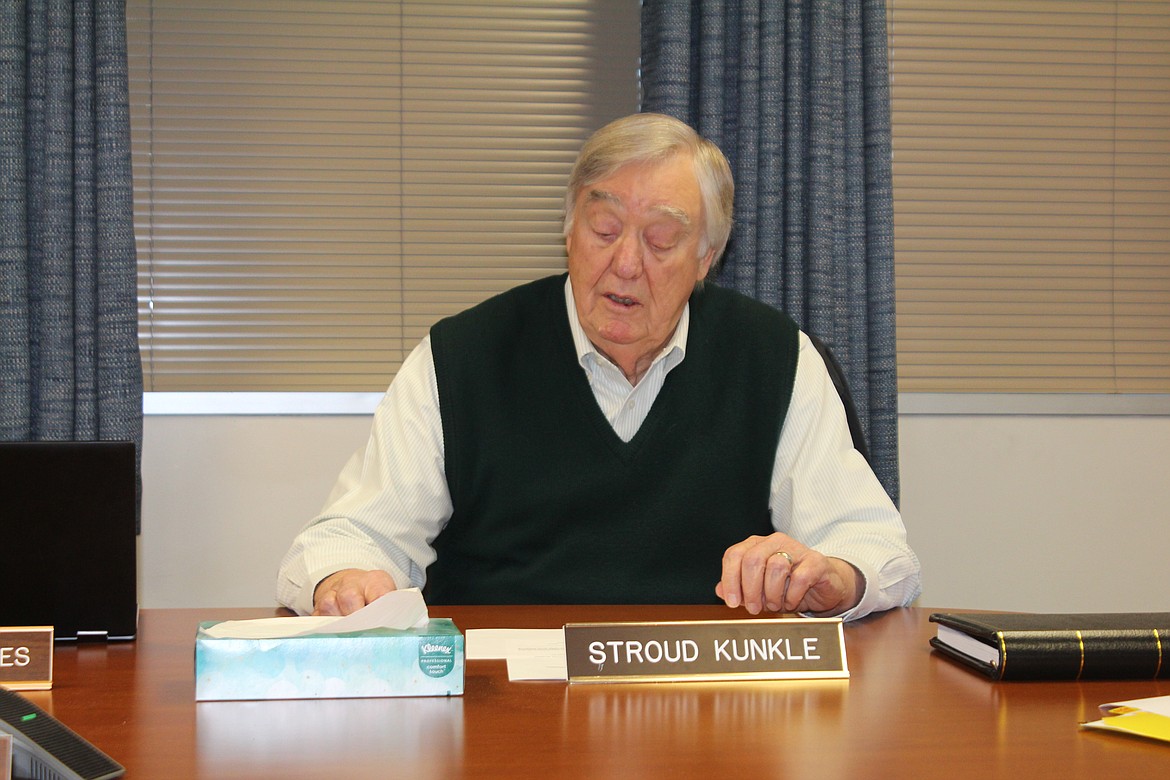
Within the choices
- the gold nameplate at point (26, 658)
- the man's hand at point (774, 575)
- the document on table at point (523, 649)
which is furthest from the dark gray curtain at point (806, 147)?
the gold nameplate at point (26, 658)

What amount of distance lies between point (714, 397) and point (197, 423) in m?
1.55

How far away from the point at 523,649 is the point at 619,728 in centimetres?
29

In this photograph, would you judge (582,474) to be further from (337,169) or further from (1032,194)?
(1032,194)

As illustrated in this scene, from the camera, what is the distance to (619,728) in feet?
3.03

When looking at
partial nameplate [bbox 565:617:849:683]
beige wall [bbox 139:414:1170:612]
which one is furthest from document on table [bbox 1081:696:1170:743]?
beige wall [bbox 139:414:1170:612]

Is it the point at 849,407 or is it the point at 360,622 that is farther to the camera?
the point at 849,407

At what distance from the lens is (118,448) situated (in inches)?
47.4

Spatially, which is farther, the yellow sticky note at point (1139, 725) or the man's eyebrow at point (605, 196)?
the man's eyebrow at point (605, 196)

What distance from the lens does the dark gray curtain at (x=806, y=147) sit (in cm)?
277

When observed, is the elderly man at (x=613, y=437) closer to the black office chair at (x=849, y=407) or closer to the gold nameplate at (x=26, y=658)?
the black office chair at (x=849, y=407)

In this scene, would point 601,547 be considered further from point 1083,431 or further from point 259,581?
point 1083,431

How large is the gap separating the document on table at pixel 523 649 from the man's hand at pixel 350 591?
0.40ft

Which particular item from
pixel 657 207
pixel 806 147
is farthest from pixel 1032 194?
pixel 657 207

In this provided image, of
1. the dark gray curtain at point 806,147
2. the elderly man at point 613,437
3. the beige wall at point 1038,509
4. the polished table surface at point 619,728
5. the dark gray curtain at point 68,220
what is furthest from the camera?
the beige wall at point 1038,509
